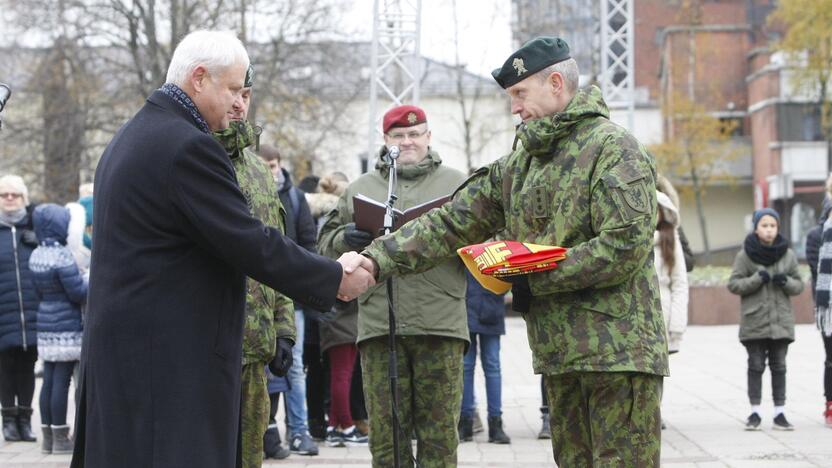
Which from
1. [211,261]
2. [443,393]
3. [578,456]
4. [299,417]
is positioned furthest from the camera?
[299,417]

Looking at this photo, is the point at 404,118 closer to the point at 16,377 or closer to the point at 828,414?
the point at 16,377

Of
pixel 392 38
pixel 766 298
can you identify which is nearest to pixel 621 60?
pixel 392 38

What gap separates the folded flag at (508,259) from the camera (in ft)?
15.3

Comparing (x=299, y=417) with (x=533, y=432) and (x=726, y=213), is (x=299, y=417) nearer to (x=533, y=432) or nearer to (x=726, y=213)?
(x=533, y=432)

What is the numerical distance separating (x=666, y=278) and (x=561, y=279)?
16.6 ft

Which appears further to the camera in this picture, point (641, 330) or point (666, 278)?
point (666, 278)

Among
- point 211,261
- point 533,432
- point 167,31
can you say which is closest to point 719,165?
point 167,31

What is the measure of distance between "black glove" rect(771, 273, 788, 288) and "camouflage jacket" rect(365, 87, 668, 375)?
19.5ft

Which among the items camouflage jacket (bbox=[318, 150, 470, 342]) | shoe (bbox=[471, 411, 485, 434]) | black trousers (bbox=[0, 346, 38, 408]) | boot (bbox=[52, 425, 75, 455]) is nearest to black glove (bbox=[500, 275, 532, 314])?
camouflage jacket (bbox=[318, 150, 470, 342])

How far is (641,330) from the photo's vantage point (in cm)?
A: 472

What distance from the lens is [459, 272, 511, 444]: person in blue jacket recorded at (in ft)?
31.9

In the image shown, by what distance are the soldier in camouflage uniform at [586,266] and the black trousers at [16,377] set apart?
6491mm

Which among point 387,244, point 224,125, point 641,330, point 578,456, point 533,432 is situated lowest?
point 533,432

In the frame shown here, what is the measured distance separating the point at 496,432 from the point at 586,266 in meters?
5.36
